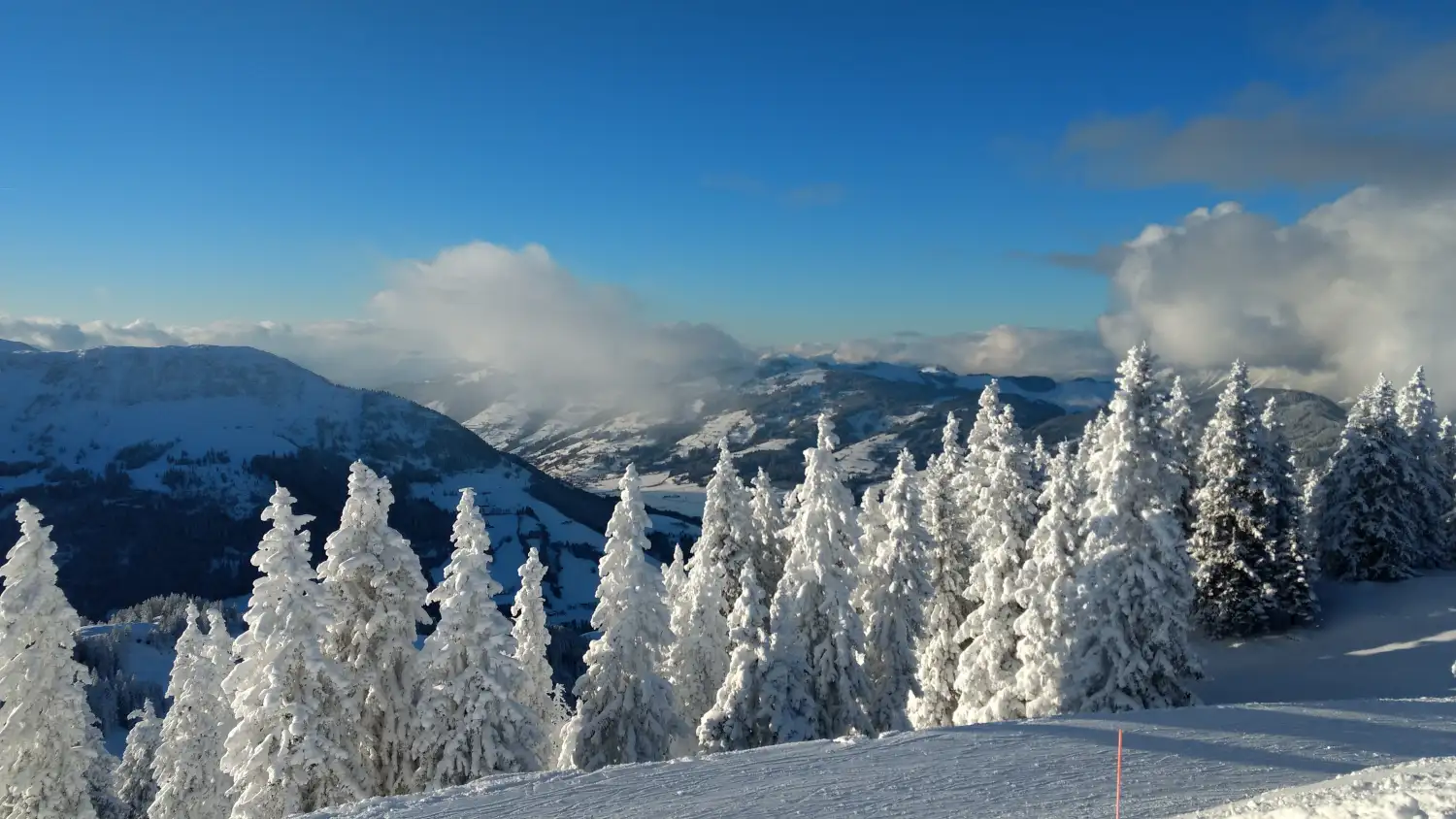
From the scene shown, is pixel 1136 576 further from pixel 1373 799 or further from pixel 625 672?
pixel 625 672

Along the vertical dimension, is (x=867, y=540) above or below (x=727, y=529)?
below

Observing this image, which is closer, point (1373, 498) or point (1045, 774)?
point (1045, 774)

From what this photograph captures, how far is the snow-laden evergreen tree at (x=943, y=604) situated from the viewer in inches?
1320

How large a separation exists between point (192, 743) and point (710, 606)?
21.4 m

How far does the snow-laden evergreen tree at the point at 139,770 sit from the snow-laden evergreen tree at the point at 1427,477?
7049 cm

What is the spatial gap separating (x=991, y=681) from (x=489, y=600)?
59.6 ft

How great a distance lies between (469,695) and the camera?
23.6m

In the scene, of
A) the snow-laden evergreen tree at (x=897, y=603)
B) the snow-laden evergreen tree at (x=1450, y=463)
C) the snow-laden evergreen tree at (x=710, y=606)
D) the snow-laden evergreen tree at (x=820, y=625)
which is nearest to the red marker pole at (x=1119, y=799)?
the snow-laden evergreen tree at (x=820, y=625)

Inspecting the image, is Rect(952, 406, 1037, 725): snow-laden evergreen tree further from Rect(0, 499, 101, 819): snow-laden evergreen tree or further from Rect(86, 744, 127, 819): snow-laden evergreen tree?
Rect(86, 744, 127, 819): snow-laden evergreen tree

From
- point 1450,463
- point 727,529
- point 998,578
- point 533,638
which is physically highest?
point 1450,463

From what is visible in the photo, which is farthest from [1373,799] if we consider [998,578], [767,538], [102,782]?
[102,782]

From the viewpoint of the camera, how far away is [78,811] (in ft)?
81.2

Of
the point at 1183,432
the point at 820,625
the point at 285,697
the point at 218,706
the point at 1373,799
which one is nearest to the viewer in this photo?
the point at 1373,799

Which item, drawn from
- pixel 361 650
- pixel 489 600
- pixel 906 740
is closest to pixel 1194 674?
pixel 906 740
